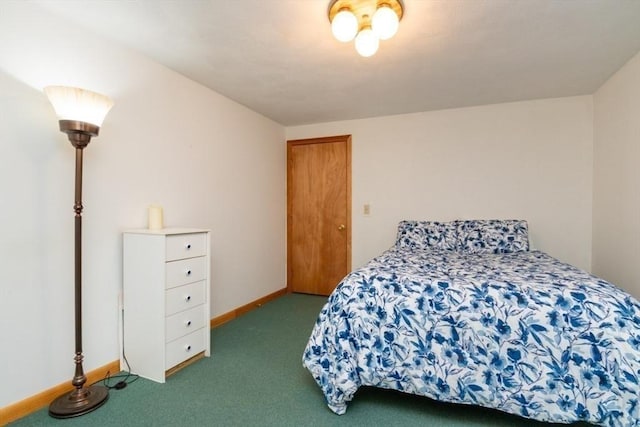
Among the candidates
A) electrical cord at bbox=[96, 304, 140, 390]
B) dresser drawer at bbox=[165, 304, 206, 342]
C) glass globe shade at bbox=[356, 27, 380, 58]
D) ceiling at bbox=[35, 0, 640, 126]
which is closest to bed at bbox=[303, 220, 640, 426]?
dresser drawer at bbox=[165, 304, 206, 342]

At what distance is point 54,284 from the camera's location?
1.79 m

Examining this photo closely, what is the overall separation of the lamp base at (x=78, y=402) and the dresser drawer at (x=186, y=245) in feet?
2.71

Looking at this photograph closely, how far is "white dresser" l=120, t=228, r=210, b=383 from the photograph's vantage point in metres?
1.98

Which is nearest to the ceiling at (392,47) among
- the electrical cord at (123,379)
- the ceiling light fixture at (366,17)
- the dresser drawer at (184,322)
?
the ceiling light fixture at (366,17)

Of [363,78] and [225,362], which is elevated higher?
[363,78]

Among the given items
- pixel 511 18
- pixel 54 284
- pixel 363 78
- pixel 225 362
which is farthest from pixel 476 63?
pixel 54 284

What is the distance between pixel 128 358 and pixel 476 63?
10.6 ft

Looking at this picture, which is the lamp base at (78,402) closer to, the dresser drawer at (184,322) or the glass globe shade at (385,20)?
the dresser drawer at (184,322)

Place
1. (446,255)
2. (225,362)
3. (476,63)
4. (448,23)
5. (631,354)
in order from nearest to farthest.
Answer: (631,354) → (448,23) → (225,362) → (476,63) → (446,255)

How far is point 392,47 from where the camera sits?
216 cm

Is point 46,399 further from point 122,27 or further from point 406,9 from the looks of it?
point 406,9

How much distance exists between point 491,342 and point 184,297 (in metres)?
1.84

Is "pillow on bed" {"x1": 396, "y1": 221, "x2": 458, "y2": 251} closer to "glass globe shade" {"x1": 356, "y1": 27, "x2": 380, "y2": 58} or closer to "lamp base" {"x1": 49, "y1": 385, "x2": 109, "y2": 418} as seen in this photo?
"glass globe shade" {"x1": 356, "y1": 27, "x2": 380, "y2": 58}

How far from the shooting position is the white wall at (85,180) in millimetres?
1628
